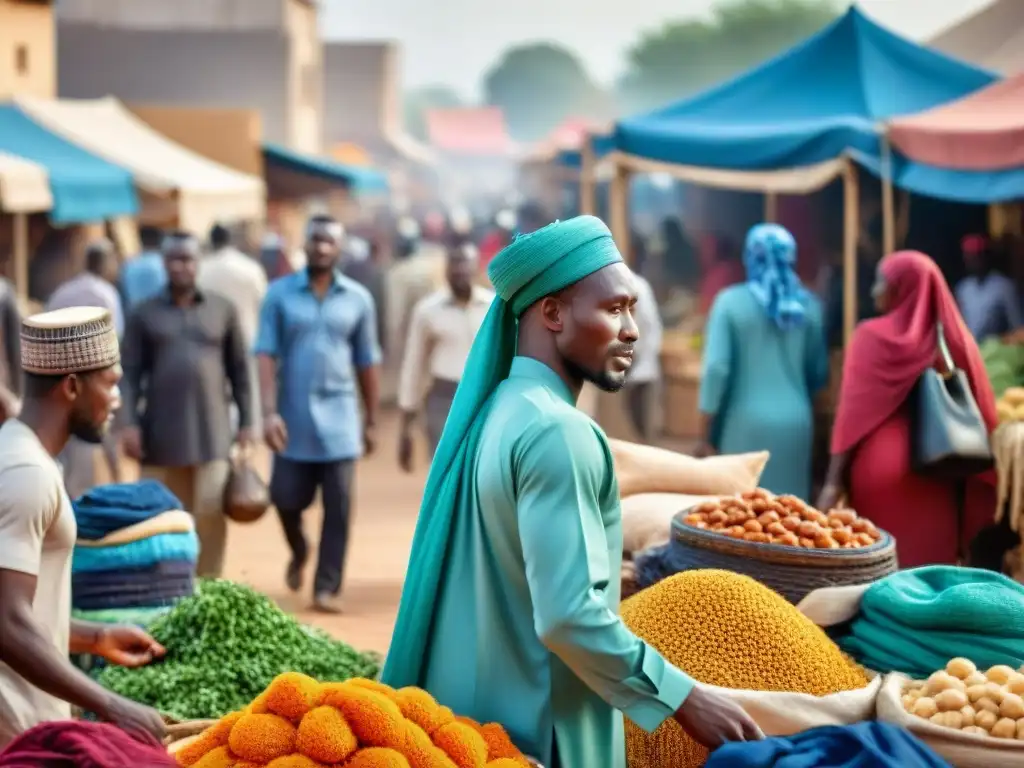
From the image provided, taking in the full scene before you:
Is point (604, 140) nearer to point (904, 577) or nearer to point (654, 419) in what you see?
point (654, 419)

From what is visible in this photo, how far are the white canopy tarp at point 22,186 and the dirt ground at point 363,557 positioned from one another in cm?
290

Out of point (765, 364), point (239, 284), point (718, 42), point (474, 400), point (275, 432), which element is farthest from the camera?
point (718, 42)

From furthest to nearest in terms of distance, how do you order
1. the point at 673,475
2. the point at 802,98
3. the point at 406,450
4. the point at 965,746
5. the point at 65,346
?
the point at 802,98
the point at 406,450
the point at 673,475
the point at 65,346
the point at 965,746

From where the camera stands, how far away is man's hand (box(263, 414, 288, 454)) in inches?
320

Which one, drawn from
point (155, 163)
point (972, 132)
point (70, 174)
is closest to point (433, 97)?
point (155, 163)

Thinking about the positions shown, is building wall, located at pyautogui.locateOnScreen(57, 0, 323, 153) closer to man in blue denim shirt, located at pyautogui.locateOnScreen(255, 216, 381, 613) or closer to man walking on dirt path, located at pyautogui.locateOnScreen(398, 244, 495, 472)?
man walking on dirt path, located at pyautogui.locateOnScreen(398, 244, 495, 472)

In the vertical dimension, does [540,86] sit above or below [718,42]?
below

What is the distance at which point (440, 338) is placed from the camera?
8977mm

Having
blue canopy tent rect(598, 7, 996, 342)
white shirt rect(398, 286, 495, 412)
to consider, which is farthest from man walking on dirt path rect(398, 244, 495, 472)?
blue canopy tent rect(598, 7, 996, 342)

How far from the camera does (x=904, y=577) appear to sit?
4.59 m

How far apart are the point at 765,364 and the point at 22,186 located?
279 inches

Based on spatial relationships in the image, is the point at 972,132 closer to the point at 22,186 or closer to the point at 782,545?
the point at 782,545

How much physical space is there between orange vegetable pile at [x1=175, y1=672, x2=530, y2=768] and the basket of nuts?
1.98m

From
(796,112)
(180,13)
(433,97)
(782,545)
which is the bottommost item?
(782,545)
